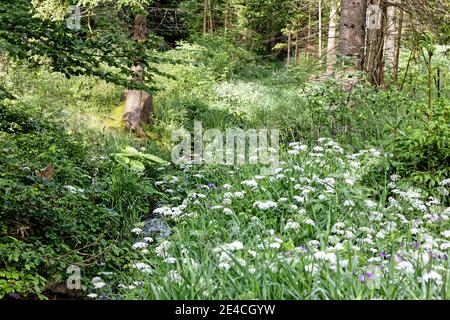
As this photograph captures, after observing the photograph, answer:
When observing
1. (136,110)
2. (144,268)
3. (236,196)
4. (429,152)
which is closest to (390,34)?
(429,152)

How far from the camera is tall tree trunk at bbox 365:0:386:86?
9133mm

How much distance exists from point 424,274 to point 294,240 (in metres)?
1.44

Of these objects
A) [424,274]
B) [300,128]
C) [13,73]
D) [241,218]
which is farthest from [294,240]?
[13,73]

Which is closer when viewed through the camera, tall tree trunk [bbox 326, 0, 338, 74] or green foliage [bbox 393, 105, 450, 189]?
green foliage [bbox 393, 105, 450, 189]

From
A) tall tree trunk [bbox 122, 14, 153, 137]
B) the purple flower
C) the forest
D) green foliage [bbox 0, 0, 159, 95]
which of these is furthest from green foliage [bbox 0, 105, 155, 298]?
tall tree trunk [bbox 122, 14, 153, 137]

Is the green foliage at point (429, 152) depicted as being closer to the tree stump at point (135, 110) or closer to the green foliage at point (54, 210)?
the green foliage at point (54, 210)

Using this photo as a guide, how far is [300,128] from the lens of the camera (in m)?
8.44

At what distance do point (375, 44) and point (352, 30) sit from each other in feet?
5.61

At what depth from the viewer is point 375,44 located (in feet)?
31.9

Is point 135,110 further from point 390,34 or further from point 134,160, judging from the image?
point 390,34

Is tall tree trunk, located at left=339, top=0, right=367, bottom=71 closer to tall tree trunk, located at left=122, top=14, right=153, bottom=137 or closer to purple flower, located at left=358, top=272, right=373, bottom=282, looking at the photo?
tall tree trunk, located at left=122, top=14, right=153, bottom=137

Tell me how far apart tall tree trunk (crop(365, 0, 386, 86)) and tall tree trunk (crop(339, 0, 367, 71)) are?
2.63 feet

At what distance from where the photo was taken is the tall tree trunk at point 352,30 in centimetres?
816
